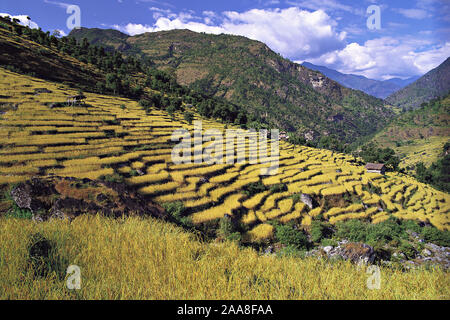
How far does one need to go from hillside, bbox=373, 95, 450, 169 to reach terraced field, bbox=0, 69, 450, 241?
3898 inches

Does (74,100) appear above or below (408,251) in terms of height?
above

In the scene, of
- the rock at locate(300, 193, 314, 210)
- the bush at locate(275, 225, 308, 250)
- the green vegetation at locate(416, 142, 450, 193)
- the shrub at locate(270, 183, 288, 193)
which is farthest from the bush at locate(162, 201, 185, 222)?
the green vegetation at locate(416, 142, 450, 193)

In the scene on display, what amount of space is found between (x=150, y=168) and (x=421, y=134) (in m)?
176

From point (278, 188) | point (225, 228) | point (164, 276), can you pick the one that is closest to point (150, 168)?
point (225, 228)

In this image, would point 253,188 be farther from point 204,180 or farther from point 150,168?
point 150,168

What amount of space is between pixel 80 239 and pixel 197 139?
25.5 metres

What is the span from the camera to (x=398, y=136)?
142500 millimetres

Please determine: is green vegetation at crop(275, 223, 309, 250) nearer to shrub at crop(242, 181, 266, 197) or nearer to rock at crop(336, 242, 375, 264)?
rock at crop(336, 242, 375, 264)

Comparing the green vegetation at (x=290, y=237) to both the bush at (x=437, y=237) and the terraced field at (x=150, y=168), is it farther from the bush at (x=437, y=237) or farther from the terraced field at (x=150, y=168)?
the bush at (x=437, y=237)

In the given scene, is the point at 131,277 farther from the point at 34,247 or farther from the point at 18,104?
the point at 18,104

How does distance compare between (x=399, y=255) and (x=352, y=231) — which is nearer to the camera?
(x=399, y=255)

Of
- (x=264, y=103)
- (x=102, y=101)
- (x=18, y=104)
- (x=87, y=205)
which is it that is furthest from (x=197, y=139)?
(x=264, y=103)

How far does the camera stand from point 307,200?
20156mm

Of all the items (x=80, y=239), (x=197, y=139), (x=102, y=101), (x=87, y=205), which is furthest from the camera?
(x=102, y=101)
